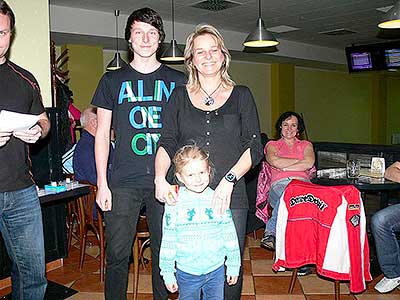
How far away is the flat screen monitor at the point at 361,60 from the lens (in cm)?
924

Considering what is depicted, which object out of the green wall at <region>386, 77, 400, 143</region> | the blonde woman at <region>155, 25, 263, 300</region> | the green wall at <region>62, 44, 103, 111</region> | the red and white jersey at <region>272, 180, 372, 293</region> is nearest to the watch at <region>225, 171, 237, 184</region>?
the blonde woman at <region>155, 25, 263, 300</region>

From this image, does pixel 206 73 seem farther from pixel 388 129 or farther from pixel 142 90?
pixel 388 129

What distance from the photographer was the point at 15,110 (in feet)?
6.67

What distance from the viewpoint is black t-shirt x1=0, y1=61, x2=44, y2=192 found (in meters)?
2.00

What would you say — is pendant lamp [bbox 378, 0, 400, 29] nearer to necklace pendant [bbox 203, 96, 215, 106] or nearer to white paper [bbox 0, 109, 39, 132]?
necklace pendant [bbox 203, 96, 215, 106]

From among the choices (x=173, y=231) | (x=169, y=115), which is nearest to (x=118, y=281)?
(x=173, y=231)

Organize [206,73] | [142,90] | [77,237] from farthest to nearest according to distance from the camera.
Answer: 1. [77,237]
2. [142,90]
3. [206,73]

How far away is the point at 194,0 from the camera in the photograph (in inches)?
230

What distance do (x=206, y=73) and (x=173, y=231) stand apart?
691mm

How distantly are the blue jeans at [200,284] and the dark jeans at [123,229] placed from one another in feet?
0.82

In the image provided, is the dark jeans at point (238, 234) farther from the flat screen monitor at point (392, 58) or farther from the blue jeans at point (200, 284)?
the flat screen monitor at point (392, 58)

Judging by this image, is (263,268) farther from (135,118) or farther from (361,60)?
(361,60)

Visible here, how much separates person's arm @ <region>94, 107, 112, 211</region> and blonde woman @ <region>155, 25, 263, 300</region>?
31 centimetres

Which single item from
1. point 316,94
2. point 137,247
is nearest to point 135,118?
point 137,247
